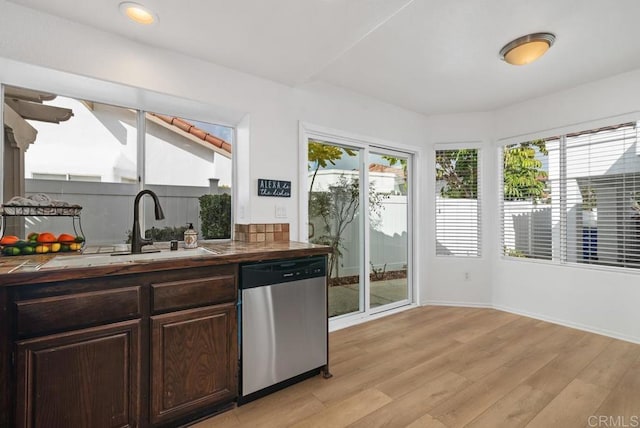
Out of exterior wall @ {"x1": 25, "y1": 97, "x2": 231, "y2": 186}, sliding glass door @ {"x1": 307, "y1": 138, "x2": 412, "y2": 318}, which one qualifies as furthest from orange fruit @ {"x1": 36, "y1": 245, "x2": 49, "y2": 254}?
sliding glass door @ {"x1": 307, "y1": 138, "x2": 412, "y2": 318}

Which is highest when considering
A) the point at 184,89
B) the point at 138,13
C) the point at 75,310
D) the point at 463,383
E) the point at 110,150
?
the point at 138,13

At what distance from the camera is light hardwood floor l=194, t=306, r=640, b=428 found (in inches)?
70.0

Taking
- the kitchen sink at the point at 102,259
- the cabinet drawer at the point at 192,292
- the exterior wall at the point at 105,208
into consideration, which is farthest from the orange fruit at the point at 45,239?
the cabinet drawer at the point at 192,292

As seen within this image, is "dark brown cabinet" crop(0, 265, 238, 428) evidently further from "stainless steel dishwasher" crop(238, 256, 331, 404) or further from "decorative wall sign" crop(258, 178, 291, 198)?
"decorative wall sign" crop(258, 178, 291, 198)

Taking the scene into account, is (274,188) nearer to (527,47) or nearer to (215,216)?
(215,216)

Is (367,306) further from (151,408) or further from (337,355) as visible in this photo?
(151,408)

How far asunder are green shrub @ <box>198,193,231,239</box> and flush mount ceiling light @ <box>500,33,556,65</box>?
2555mm

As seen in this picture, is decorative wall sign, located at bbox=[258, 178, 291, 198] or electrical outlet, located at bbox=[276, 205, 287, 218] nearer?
decorative wall sign, located at bbox=[258, 178, 291, 198]

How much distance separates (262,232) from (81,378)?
57.9 inches

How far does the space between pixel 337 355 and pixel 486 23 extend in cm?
272

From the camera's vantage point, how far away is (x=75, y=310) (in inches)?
55.5

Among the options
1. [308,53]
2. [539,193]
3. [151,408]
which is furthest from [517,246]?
[151,408]

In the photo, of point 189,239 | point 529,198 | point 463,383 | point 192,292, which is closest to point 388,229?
point 529,198

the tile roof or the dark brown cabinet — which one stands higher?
the tile roof
